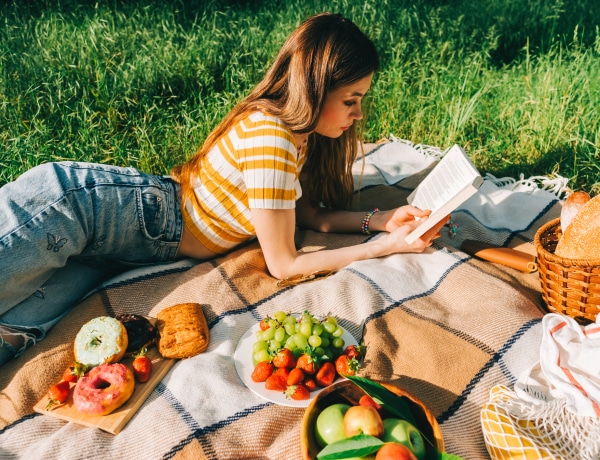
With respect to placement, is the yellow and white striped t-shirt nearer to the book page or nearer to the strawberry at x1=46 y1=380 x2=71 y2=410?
the book page

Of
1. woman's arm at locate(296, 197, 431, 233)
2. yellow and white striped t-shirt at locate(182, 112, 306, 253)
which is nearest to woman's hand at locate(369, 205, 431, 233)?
woman's arm at locate(296, 197, 431, 233)

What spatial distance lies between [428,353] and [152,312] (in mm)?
1129

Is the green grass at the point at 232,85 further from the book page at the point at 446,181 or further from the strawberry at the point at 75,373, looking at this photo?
the strawberry at the point at 75,373

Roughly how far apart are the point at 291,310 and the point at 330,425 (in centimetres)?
91

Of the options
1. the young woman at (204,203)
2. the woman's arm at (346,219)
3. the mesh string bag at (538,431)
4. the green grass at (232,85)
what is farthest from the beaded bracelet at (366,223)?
the mesh string bag at (538,431)

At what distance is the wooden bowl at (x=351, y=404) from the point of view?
1.34 meters

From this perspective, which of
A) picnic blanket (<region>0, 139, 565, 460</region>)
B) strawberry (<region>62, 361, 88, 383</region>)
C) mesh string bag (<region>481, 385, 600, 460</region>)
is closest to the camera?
mesh string bag (<region>481, 385, 600, 460</region>)

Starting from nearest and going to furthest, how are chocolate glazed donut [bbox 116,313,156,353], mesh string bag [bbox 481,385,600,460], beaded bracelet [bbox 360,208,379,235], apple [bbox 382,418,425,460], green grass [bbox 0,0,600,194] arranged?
apple [bbox 382,418,425,460]
mesh string bag [bbox 481,385,600,460]
chocolate glazed donut [bbox 116,313,156,353]
beaded bracelet [bbox 360,208,379,235]
green grass [bbox 0,0,600,194]

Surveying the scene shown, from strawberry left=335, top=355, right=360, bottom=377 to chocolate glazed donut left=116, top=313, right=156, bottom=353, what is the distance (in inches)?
28.3

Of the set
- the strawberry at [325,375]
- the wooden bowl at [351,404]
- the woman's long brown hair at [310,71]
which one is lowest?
the strawberry at [325,375]

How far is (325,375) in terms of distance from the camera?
1.80 m

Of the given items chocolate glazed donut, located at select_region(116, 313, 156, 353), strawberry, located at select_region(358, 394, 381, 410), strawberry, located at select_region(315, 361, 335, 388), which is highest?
strawberry, located at select_region(358, 394, 381, 410)

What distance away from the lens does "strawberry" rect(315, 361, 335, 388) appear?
1797 mm

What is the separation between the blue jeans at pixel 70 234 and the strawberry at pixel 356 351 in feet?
3.42
